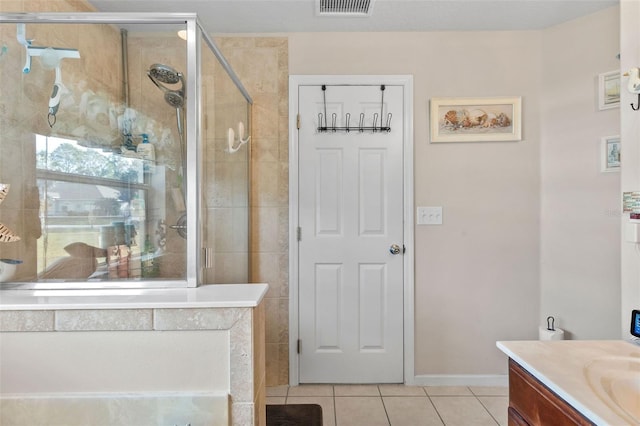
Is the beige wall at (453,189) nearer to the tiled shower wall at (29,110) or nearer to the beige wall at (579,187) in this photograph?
the beige wall at (579,187)

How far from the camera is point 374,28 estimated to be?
7.95 feet

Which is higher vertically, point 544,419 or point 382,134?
point 382,134

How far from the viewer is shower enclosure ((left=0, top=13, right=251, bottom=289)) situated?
1.30 m

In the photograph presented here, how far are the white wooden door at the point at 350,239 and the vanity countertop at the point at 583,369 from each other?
1.33 metres

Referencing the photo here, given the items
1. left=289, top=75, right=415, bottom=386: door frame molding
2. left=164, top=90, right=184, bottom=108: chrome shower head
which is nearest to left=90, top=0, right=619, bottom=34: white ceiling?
left=289, top=75, right=415, bottom=386: door frame molding

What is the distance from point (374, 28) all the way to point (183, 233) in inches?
77.1

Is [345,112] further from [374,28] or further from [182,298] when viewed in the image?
[182,298]

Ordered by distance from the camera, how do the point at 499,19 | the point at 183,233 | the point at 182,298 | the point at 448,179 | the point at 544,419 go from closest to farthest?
the point at 544,419 → the point at 182,298 → the point at 183,233 → the point at 499,19 → the point at 448,179

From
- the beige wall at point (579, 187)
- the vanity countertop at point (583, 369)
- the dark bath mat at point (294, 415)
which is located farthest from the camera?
the beige wall at point (579, 187)

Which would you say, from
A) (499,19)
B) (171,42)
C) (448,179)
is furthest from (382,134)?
(171,42)

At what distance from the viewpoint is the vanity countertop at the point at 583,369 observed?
0.78 meters

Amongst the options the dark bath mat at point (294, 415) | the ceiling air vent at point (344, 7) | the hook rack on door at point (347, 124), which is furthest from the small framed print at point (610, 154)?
the dark bath mat at point (294, 415)

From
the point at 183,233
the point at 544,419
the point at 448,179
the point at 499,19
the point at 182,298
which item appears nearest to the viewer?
the point at 544,419

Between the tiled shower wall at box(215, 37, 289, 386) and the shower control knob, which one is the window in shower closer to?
the tiled shower wall at box(215, 37, 289, 386)
